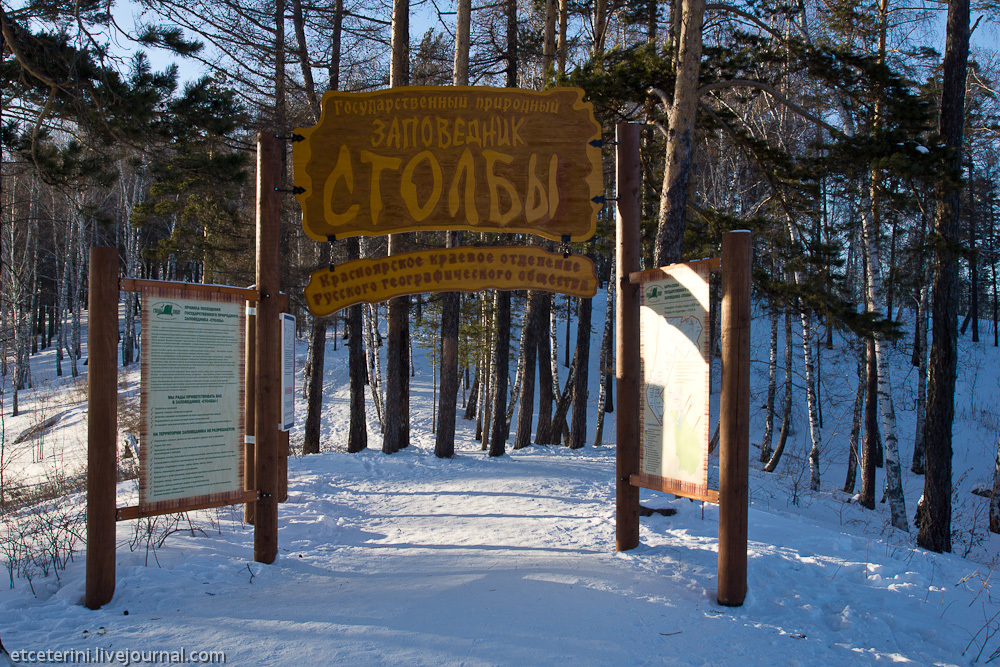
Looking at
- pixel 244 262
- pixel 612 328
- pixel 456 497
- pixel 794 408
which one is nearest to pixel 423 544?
pixel 456 497

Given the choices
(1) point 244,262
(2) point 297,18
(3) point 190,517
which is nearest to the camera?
(3) point 190,517

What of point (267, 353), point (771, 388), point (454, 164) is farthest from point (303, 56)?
point (771, 388)

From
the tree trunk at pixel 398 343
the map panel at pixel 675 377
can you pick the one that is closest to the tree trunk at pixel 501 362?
the tree trunk at pixel 398 343

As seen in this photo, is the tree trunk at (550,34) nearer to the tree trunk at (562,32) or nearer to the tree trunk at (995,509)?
the tree trunk at (562,32)

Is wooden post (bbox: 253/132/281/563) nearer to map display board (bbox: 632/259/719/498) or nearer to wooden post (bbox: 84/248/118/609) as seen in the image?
wooden post (bbox: 84/248/118/609)

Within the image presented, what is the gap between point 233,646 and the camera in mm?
3455

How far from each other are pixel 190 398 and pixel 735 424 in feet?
13.1

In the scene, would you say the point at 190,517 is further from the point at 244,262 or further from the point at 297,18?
the point at 297,18

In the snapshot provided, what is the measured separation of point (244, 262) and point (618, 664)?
14120 mm

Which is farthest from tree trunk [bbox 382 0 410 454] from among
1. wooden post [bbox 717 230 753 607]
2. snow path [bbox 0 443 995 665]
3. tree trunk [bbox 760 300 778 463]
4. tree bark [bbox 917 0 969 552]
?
tree trunk [bbox 760 300 778 463]

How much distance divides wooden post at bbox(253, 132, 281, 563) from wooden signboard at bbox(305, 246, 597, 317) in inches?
17.4

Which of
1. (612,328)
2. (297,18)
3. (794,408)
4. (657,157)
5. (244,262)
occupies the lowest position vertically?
(794,408)

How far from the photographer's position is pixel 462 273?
550 cm

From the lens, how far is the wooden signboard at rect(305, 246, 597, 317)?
17.9ft
